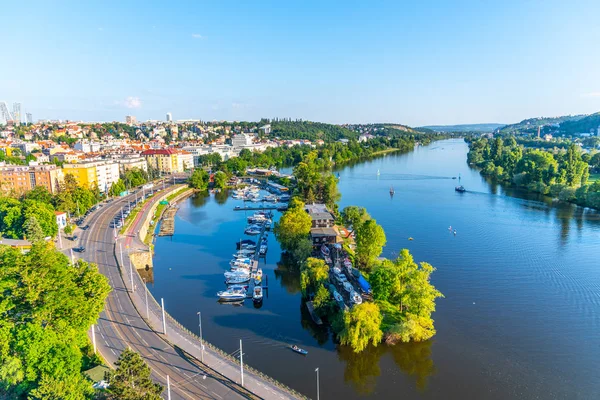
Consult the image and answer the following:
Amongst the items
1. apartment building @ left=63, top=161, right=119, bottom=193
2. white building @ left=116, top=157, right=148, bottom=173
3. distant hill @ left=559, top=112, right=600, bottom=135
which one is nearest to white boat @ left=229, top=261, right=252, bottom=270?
apartment building @ left=63, top=161, right=119, bottom=193

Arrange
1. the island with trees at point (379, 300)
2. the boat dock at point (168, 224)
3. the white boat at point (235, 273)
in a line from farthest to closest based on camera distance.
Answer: the boat dock at point (168, 224) < the white boat at point (235, 273) < the island with trees at point (379, 300)

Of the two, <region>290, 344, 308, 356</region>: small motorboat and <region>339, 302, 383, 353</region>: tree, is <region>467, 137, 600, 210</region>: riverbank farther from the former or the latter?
<region>290, 344, 308, 356</region>: small motorboat

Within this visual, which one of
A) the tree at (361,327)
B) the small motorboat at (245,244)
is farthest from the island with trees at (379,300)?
the small motorboat at (245,244)

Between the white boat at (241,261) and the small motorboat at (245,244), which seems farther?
the small motorboat at (245,244)

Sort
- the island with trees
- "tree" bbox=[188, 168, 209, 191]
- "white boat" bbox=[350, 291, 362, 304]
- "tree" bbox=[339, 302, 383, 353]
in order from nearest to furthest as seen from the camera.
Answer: "tree" bbox=[339, 302, 383, 353] < the island with trees < "white boat" bbox=[350, 291, 362, 304] < "tree" bbox=[188, 168, 209, 191]

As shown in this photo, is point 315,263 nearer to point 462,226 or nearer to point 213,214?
point 462,226

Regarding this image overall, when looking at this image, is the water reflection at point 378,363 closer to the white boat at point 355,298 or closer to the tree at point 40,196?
the white boat at point 355,298

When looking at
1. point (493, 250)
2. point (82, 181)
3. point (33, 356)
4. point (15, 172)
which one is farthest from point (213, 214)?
point (33, 356)
